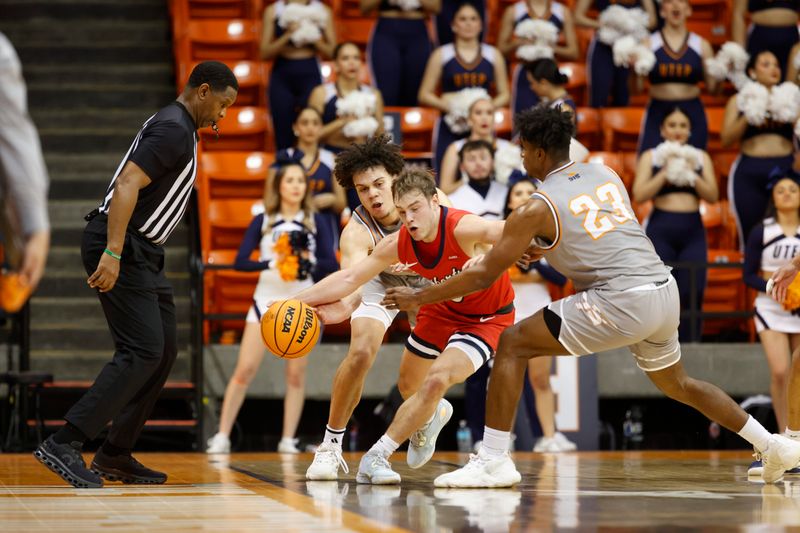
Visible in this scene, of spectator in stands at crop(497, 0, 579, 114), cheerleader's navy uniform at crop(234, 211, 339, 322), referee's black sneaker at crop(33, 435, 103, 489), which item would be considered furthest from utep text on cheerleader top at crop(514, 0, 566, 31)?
referee's black sneaker at crop(33, 435, 103, 489)

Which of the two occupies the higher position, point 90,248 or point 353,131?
point 353,131

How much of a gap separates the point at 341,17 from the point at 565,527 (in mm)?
9018

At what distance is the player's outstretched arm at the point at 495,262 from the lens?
5668 mm

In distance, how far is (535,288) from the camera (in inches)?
368

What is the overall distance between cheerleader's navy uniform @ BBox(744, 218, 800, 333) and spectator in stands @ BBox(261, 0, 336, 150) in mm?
4113

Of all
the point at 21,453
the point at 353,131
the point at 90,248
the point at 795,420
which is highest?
the point at 353,131

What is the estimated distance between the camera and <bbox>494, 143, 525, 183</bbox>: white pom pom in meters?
9.80

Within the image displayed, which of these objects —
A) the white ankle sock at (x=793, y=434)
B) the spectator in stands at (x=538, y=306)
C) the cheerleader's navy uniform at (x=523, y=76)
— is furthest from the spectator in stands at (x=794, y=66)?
the white ankle sock at (x=793, y=434)

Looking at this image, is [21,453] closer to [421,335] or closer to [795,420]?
[421,335]

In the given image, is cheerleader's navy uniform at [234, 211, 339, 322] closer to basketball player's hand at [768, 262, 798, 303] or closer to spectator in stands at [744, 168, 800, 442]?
spectator in stands at [744, 168, 800, 442]

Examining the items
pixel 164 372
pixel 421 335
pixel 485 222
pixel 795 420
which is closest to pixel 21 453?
pixel 164 372

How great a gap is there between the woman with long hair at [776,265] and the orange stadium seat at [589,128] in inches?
97.7

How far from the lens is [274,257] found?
9211mm

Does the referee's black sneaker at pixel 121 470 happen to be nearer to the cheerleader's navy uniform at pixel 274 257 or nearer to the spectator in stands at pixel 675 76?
the cheerleader's navy uniform at pixel 274 257
